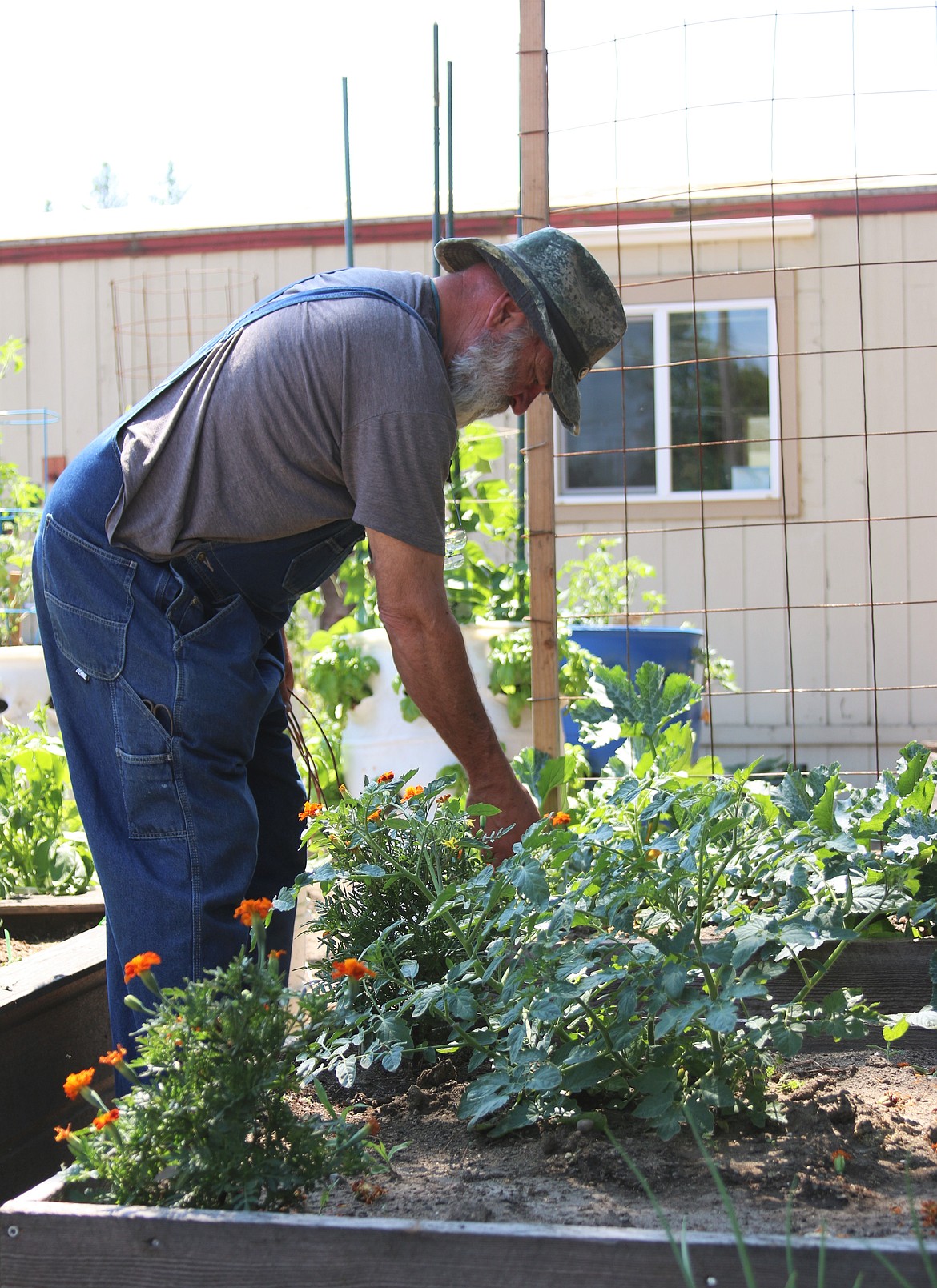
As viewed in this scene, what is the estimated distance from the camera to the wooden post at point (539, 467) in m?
2.76

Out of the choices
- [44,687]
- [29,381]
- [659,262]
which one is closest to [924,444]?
[659,262]

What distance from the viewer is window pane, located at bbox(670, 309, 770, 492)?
7004mm

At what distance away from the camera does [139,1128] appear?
119cm

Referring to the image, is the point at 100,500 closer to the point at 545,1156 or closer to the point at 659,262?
the point at 545,1156

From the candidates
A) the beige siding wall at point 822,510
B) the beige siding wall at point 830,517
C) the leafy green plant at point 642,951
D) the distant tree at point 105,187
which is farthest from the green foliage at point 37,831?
the distant tree at point 105,187

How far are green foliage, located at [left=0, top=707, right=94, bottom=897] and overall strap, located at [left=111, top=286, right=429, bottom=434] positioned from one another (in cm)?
128

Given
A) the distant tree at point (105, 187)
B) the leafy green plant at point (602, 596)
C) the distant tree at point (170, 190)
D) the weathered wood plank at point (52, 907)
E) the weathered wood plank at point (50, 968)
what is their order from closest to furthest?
1. the weathered wood plank at point (50, 968)
2. the weathered wood plank at point (52, 907)
3. the leafy green plant at point (602, 596)
4. the distant tree at point (105, 187)
5. the distant tree at point (170, 190)

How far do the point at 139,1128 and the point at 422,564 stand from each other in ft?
2.89

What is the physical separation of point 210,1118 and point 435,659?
794 millimetres

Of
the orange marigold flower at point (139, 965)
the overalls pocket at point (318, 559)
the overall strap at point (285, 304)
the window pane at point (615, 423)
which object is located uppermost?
the window pane at point (615, 423)

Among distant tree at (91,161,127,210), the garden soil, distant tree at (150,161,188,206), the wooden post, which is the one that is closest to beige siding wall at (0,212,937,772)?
the wooden post

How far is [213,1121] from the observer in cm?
117

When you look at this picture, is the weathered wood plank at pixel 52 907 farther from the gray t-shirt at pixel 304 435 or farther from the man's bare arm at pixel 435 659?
the man's bare arm at pixel 435 659

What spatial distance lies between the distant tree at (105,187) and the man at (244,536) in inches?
1653
